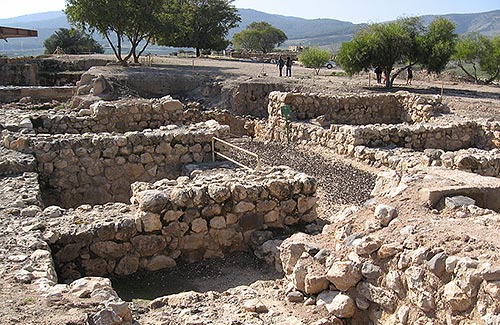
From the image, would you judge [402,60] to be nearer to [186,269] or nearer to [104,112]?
[104,112]

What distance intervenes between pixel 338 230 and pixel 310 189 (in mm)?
1905

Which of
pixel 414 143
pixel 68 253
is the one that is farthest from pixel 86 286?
pixel 414 143

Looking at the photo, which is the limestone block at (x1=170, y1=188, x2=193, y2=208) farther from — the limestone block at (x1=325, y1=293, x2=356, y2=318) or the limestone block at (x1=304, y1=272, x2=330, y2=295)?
the limestone block at (x1=325, y1=293, x2=356, y2=318)

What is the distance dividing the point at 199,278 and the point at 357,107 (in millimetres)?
13416

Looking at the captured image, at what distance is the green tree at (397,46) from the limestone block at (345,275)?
2127 centimetres

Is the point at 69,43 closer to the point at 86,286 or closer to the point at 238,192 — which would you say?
the point at 238,192

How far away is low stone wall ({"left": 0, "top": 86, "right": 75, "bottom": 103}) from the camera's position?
20234mm

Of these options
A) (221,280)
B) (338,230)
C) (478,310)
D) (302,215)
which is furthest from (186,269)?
(478,310)

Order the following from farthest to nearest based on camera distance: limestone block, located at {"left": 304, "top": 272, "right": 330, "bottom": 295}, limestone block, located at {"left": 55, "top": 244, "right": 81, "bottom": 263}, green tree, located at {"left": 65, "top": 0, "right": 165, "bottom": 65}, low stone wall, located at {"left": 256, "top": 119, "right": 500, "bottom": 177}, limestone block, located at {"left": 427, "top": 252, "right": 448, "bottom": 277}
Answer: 1. green tree, located at {"left": 65, "top": 0, "right": 165, "bottom": 65}
2. low stone wall, located at {"left": 256, "top": 119, "right": 500, "bottom": 177}
3. limestone block, located at {"left": 55, "top": 244, "right": 81, "bottom": 263}
4. limestone block, located at {"left": 304, "top": 272, "right": 330, "bottom": 295}
5. limestone block, located at {"left": 427, "top": 252, "right": 448, "bottom": 277}

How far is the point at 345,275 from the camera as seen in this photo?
470 cm

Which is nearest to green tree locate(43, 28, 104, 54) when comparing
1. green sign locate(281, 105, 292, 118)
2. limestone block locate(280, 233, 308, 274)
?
green sign locate(281, 105, 292, 118)

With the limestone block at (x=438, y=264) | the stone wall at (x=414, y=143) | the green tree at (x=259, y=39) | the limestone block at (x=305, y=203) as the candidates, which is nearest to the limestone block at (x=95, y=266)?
the limestone block at (x=305, y=203)

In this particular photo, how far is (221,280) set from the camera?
22.0ft

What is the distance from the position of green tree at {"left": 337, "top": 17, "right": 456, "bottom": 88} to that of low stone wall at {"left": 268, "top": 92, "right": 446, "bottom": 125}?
6173 millimetres
